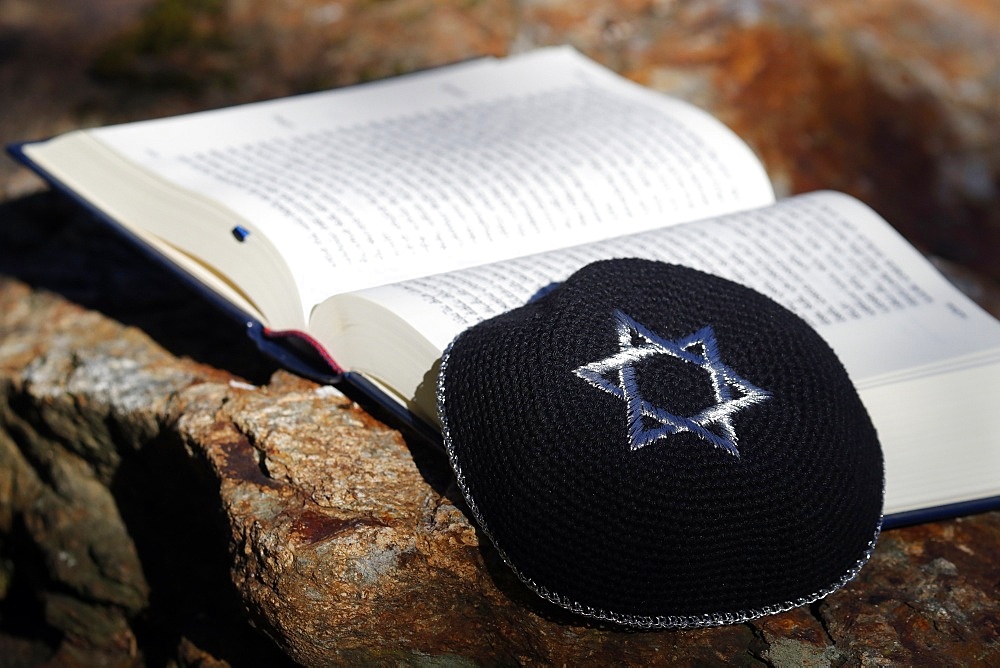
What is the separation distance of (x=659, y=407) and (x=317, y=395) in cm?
44

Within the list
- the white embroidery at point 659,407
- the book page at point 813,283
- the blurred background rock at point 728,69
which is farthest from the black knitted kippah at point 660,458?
the blurred background rock at point 728,69

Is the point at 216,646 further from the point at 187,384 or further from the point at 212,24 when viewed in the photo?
the point at 212,24

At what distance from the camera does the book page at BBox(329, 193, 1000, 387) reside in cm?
118

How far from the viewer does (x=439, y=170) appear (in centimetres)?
148

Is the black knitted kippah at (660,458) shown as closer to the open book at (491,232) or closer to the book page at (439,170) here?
the open book at (491,232)

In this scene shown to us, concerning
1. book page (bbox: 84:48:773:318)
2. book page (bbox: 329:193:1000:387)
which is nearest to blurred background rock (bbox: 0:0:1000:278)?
book page (bbox: 84:48:773:318)

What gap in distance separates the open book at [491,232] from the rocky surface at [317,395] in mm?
101

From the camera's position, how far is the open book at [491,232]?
1164 millimetres

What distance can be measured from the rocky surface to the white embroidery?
201 mm

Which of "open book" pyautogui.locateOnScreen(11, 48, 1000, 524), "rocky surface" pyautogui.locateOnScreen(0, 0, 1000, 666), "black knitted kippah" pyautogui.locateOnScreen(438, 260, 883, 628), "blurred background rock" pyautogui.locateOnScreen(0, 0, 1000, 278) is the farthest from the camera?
"blurred background rock" pyautogui.locateOnScreen(0, 0, 1000, 278)

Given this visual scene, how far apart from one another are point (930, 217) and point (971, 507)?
102 cm

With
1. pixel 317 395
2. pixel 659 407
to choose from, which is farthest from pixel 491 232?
pixel 659 407

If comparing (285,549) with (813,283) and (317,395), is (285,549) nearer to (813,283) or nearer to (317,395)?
(317,395)

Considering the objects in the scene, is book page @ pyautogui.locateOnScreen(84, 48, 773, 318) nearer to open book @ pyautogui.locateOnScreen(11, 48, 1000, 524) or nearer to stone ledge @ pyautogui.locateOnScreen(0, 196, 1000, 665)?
open book @ pyautogui.locateOnScreen(11, 48, 1000, 524)
